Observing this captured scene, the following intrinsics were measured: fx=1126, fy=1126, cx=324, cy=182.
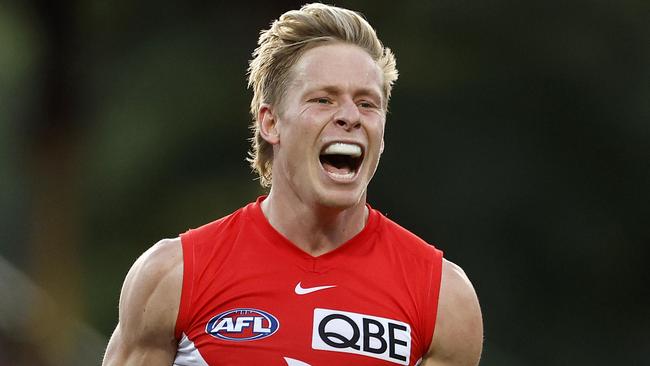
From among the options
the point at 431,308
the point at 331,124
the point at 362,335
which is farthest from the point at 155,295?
the point at 431,308

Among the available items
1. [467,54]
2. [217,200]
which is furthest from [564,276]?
[217,200]

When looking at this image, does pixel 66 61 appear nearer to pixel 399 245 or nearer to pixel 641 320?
pixel 641 320

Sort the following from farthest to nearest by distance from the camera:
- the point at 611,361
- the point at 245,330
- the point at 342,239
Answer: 1. the point at 611,361
2. the point at 342,239
3. the point at 245,330

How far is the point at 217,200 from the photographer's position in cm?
916

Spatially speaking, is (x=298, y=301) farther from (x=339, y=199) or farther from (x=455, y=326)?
(x=455, y=326)

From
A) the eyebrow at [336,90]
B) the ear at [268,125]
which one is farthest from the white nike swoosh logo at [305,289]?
the eyebrow at [336,90]

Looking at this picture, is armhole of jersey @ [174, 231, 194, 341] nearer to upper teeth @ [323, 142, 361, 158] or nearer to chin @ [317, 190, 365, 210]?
chin @ [317, 190, 365, 210]

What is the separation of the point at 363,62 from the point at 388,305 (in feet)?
2.68

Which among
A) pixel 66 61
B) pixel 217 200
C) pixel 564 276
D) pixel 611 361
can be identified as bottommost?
pixel 611 361

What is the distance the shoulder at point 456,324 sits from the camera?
3719 mm

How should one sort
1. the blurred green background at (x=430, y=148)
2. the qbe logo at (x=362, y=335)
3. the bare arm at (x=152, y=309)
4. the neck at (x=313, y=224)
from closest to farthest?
the qbe logo at (x=362, y=335) < the bare arm at (x=152, y=309) < the neck at (x=313, y=224) < the blurred green background at (x=430, y=148)

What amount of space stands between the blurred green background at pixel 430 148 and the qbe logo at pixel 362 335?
16.7 feet

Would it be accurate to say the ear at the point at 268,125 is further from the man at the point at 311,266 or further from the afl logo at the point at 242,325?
the afl logo at the point at 242,325

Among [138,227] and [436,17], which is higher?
[436,17]
